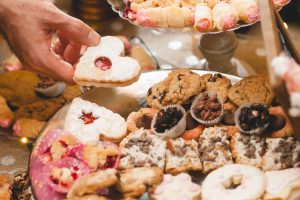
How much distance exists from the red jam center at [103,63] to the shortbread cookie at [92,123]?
16 cm

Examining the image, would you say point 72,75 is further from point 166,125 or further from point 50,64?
point 166,125

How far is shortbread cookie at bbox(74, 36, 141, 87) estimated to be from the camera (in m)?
1.74

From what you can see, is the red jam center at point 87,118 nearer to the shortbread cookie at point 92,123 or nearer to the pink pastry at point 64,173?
the shortbread cookie at point 92,123

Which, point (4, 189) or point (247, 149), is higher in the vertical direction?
point (247, 149)

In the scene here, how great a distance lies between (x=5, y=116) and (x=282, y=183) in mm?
1498

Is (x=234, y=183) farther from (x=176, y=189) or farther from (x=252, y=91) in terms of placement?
(x=252, y=91)

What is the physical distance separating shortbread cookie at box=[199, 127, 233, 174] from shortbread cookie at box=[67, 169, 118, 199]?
1.17 feet

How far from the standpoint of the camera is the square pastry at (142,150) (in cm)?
156

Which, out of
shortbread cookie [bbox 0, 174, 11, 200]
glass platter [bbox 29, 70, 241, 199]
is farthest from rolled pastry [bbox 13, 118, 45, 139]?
glass platter [bbox 29, 70, 241, 199]

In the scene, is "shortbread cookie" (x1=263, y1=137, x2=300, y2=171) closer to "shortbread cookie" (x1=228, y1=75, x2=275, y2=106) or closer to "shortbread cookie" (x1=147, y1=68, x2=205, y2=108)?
"shortbread cookie" (x1=228, y1=75, x2=275, y2=106)

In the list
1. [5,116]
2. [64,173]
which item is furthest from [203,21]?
[5,116]

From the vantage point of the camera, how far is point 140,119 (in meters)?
1.78

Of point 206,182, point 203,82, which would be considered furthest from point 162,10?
point 206,182

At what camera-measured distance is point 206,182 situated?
1.43 metres
